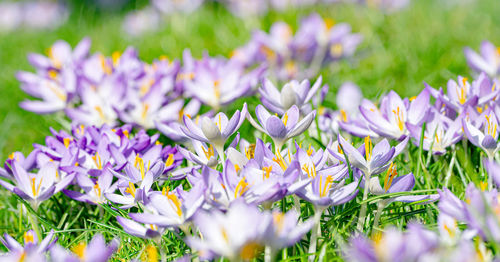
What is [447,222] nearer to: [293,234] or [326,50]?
[293,234]

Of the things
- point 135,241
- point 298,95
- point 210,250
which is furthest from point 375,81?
point 210,250

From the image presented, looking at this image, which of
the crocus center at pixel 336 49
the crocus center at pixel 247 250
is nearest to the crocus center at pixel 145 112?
the crocus center at pixel 247 250

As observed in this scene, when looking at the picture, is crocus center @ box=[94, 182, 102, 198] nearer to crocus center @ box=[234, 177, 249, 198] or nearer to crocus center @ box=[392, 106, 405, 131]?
crocus center @ box=[234, 177, 249, 198]

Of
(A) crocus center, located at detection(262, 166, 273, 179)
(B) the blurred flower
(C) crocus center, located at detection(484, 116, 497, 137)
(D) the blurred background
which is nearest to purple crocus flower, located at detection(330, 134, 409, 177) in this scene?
(A) crocus center, located at detection(262, 166, 273, 179)

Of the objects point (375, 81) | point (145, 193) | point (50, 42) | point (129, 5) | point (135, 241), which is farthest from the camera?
point (129, 5)

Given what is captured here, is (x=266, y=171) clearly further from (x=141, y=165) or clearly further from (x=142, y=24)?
(x=142, y=24)

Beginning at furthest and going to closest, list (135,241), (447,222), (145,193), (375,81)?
(375,81) < (135,241) < (145,193) < (447,222)

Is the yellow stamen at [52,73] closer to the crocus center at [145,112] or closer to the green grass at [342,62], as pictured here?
the green grass at [342,62]
